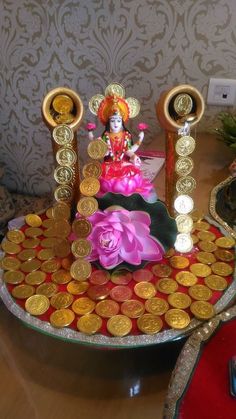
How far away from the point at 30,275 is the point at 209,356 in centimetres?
35

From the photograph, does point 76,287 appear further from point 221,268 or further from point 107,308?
point 221,268

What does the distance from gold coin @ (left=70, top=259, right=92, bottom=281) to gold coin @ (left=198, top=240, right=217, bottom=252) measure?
0.23 meters

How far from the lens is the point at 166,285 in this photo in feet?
2.24

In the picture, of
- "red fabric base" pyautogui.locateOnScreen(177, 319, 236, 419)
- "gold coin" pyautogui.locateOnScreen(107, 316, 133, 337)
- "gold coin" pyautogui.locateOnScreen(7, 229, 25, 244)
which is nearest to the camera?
"red fabric base" pyautogui.locateOnScreen(177, 319, 236, 419)

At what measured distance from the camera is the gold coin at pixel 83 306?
0.64 meters

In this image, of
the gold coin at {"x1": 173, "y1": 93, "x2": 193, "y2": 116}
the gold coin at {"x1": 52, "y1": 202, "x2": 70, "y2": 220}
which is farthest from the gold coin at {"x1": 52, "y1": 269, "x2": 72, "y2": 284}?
the gold coin at {"x1": 173, "y1": 93, "x2": 193, "y2": 116}

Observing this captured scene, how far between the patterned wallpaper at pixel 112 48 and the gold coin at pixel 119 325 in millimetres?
925

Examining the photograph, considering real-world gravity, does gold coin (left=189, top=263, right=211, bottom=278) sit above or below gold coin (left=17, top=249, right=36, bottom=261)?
above

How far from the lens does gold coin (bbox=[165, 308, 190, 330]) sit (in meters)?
0.61

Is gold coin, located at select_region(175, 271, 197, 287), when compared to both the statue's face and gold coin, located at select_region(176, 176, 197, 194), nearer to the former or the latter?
gold coin, located at select_region(176, 176, 197, 194)

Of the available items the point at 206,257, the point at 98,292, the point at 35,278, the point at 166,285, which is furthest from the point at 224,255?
the point at 35,278

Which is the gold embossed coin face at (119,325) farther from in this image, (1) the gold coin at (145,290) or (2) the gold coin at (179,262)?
(2) the gold coin at (179,262)

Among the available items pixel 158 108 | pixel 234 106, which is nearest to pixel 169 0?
pixel 234 106

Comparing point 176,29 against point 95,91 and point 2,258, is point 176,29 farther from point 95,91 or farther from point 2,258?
point 2,258
